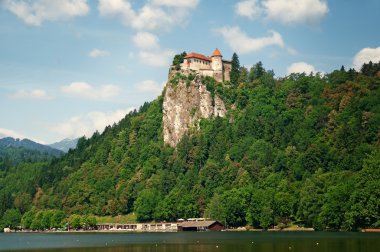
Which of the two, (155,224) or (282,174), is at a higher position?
(282,174)

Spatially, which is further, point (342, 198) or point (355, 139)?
point (355, 139)

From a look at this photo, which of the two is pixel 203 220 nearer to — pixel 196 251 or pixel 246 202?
pixel 246 202

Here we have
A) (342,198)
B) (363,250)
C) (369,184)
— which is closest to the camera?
(363,250)

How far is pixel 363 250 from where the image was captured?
8138 cm

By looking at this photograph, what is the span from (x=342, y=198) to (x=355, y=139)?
4439cm

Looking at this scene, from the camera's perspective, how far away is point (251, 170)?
198 m

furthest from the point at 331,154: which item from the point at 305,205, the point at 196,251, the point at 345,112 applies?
the point at 196,251

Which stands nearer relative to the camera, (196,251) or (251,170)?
(196,251)

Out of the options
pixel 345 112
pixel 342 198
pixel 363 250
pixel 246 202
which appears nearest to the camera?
pixel 363 250

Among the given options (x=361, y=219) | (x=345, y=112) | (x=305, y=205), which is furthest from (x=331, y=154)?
(x=361, y=219)

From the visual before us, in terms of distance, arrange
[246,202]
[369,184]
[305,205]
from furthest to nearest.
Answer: [246,202]
[305,205]
[369,184]

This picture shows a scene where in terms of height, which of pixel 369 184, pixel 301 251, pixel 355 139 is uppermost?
pixel 355 139

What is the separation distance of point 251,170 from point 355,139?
3399cm

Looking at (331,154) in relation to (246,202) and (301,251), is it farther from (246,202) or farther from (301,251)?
(301,251)
